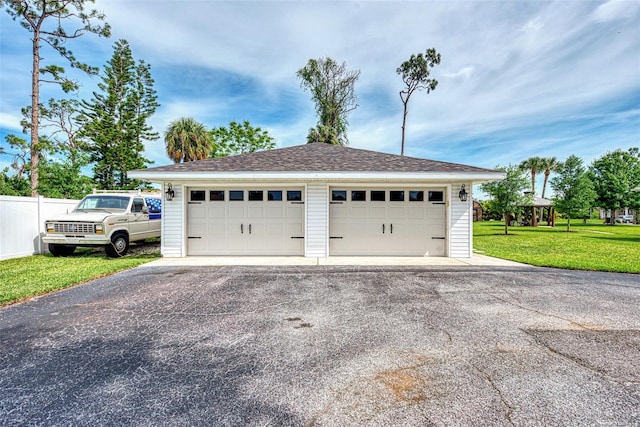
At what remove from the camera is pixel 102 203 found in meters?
8.92

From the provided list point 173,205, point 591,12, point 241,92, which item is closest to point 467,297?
point 173,205

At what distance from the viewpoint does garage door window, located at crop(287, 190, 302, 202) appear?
8.58 metres

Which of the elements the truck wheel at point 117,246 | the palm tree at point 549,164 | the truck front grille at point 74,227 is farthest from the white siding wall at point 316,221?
the palm tree at point 549,164

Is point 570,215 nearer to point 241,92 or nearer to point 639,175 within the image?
point 639,175

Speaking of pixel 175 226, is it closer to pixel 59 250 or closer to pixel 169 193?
pixel 169 193

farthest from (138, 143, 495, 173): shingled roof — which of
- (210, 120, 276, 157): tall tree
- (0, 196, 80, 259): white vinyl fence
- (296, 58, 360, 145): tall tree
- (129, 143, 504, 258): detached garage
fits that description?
(210, 120, 276, 157): tall tree

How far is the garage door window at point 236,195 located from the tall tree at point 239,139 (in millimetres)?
20284

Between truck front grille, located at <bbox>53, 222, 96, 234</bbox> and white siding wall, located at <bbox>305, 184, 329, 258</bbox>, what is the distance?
6.10 m

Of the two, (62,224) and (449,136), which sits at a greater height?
(449,136)

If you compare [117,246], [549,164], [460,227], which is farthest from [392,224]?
[549,164]

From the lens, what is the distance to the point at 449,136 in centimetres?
2353

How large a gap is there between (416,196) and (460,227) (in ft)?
5.14

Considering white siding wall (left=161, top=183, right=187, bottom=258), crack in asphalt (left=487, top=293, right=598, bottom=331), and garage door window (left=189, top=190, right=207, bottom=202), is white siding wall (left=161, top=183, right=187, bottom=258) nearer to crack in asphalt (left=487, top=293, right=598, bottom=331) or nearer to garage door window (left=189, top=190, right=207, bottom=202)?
garage door window (left=189, top=190, right=207, bottom=202)

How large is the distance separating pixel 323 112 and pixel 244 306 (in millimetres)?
24249
